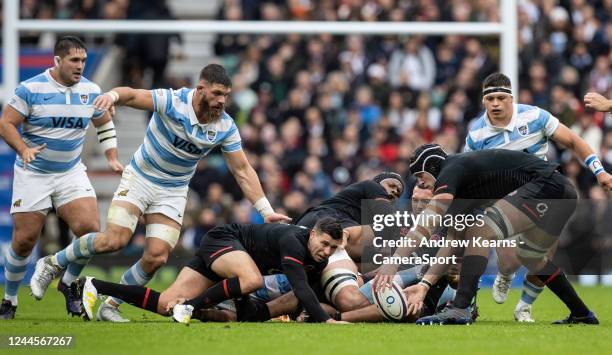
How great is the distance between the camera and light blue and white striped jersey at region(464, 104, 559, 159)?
12664mm

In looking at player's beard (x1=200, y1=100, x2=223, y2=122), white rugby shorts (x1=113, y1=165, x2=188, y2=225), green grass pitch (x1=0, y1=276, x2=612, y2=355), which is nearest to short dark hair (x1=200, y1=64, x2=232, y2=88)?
player's beard (x1=200, y1=100, x2=223, y2=122)

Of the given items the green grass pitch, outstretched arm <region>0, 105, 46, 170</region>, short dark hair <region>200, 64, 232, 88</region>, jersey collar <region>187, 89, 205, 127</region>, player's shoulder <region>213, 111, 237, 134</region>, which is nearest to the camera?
the green grass pitch

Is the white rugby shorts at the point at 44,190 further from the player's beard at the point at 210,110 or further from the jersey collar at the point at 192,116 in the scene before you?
the player's beard at the point at 210,110

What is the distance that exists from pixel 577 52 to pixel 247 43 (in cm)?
617

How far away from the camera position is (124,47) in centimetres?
2284

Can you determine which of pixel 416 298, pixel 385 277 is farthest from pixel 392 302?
pixel 385 277

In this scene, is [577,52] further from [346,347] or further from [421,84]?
[346,347]

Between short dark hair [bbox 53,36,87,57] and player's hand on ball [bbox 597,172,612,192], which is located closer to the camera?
player's hand on ball [bbox 597,172,612,192]

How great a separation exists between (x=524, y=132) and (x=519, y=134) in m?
0.06

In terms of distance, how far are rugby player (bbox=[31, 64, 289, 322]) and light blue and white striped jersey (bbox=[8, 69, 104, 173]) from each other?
0.68m

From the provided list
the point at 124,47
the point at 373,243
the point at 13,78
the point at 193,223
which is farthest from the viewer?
the point at 124,47

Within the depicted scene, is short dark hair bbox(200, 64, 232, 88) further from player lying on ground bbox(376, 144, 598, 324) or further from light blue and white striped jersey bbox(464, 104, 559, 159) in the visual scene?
light blue and white striped jersey bbox(464, 104, 559, 159)

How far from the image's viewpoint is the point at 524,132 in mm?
12680

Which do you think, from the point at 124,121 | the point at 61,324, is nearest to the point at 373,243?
the point at 61,324
